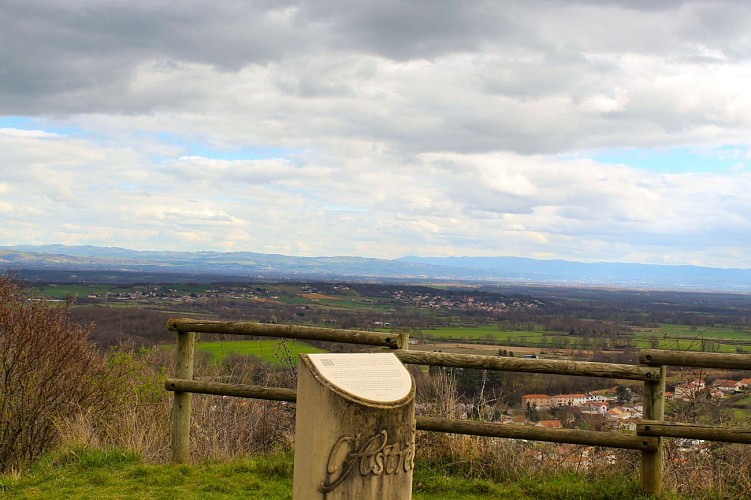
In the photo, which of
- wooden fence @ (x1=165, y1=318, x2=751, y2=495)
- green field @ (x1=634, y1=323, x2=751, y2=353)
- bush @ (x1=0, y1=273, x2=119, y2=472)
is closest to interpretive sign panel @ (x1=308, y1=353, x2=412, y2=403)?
wooden fence @ (x1=165, y1=318, x2=751, y2=495)

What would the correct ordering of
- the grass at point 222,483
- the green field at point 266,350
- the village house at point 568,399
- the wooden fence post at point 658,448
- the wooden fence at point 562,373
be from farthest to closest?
the village house at point 568,399, the green field at point 266,350, the grass at point 222,483, the wooden fence post at point 658,448, the wooden fence at point 562,373

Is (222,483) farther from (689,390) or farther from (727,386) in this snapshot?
(727,386)

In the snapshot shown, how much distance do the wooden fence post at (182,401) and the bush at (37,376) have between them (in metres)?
2.37

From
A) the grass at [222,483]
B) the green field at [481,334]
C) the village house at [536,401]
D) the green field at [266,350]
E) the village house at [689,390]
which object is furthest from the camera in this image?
the green field at [481,334]

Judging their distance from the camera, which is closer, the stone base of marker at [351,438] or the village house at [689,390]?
the stone base of marker at [351,438]

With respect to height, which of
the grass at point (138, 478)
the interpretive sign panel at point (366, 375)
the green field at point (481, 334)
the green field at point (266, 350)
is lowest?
the green field at point (481, 334)

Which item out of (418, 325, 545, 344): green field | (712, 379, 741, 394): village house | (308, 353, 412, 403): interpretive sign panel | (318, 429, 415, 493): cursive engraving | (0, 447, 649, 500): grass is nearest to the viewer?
(318, 429, 415, 493): cursive engraving

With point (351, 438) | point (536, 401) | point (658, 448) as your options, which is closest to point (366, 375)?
point (351, 438)

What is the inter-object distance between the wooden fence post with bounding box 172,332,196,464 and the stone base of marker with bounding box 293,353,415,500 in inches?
121

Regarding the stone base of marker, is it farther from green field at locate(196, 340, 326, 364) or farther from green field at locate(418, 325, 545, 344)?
green field at locate(418, 325, 545, 344)

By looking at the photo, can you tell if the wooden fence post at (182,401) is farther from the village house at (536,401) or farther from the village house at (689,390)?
the village house at (689,390)

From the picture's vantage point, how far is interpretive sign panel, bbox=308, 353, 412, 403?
4027 mm

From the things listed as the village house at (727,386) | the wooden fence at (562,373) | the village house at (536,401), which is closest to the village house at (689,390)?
the village house at (727,386)

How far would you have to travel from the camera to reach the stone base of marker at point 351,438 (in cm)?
391
